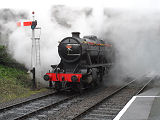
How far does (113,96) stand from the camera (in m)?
8.95

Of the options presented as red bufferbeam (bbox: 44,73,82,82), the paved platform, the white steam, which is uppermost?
the white steam

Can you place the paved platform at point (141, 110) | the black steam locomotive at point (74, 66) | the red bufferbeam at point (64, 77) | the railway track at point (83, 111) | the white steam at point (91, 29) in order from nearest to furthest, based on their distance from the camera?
1. the paved platform at point (141, 110)
2. the railway track at point (83, 111)
3. the red bufferbeam at point (64, 77)
4. the black steam locomotive at point (74, 66)
5. the white steam at point (91, 29)

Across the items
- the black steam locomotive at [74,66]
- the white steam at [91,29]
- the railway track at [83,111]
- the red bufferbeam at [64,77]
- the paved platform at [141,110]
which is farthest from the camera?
the white steam at [91,29]

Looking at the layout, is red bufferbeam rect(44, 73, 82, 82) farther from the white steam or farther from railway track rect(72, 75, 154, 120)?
the white steam

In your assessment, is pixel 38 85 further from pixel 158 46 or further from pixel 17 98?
pixel 158 46

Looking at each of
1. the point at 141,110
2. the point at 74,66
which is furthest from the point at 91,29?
the point at 141,110

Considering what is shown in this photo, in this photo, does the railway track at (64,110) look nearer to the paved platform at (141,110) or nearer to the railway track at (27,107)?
the railway track at (27,107)

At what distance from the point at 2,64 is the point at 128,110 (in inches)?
276

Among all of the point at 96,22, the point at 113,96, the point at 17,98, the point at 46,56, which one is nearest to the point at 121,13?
the point at 96,22

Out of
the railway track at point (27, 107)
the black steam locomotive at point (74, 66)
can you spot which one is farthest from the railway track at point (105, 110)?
the black steam locomotive at point (74, 66)

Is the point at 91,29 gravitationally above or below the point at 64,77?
above

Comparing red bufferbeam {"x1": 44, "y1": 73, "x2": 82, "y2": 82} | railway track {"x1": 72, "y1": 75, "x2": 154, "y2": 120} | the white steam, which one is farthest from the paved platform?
the white steam

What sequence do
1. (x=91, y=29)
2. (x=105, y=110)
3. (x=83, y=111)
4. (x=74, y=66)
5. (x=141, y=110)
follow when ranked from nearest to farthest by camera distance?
(x=83, y=111), (x=141, y=110), (x=105, y=110), (x=74, y=66), (x=91, y=29)

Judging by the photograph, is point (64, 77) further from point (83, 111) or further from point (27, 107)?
point (83, 111)
